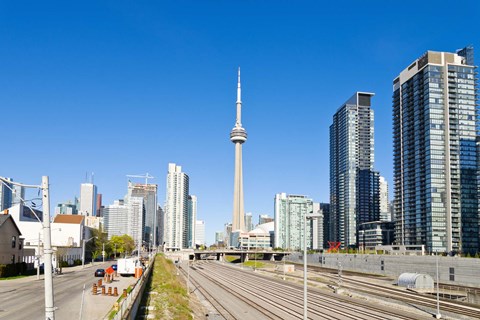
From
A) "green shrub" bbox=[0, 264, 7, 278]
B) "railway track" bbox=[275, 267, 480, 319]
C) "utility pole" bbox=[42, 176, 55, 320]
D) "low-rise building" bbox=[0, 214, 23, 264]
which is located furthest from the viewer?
"low-rise building" bbox=[0, 214, 23, 264]

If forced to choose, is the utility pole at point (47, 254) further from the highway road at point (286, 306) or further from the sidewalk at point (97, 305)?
the highway road at point (286, 306)

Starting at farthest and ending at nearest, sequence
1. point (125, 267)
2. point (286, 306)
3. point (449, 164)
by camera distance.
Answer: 1. point (449, 164)
2. point (125, 267)
3. point (286, 306)

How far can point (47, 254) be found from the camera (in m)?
18.3

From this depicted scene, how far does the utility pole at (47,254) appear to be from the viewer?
17.8 m

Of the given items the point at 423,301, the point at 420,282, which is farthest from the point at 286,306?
the point at 420,282

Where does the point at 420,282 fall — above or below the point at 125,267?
below

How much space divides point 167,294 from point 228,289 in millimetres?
33350

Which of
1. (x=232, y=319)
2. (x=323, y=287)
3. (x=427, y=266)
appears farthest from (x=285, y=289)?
(x=232, y=319)

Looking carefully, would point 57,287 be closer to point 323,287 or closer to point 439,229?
point 323,287

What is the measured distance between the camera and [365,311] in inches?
2502

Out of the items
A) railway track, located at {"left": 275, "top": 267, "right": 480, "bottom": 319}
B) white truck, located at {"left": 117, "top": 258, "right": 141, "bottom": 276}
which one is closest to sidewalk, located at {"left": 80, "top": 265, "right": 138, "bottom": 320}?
white truck, located at {"left": 117, "top": 258, "right": 141, "bottom": 276}

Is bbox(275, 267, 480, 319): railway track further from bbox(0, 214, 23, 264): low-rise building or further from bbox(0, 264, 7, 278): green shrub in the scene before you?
bbox(0, 214, 23, 264): low-rise building

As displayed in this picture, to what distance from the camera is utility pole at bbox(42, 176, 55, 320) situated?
17.8 meters

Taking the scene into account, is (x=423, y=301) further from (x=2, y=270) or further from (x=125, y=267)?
(x=2, y=270)
